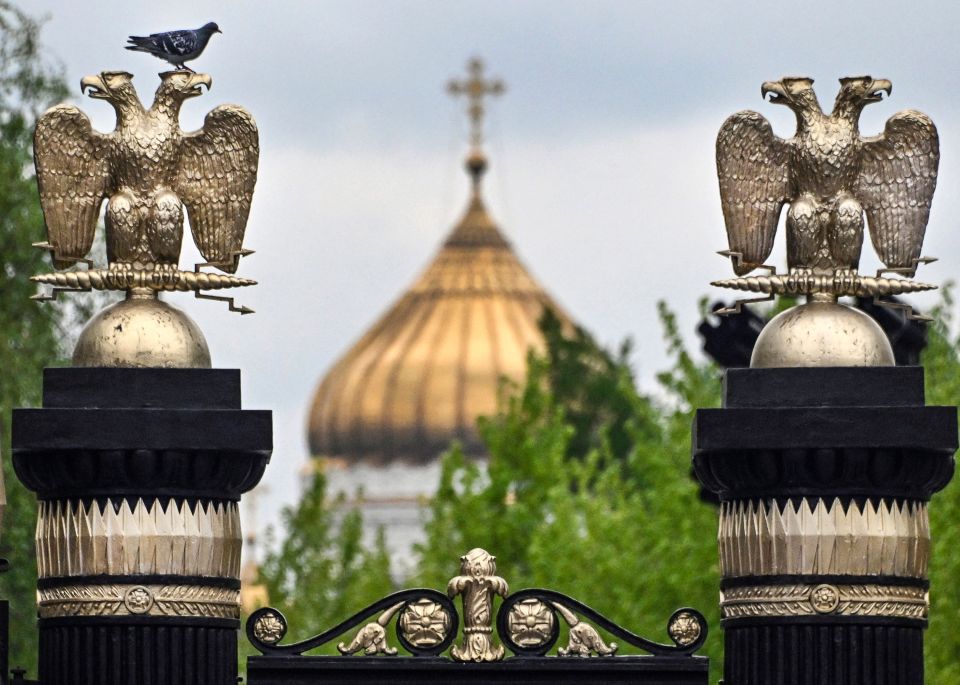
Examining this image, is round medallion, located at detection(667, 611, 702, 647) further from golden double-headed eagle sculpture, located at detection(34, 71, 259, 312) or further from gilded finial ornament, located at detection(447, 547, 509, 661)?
golden double-headed eagle sculpture, located at detection(34, 71, 259, 312)

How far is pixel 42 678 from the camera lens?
60.3ft

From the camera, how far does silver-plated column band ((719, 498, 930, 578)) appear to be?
59.6 feet

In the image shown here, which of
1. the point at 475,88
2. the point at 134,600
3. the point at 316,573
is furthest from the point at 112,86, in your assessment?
the point at 475,88

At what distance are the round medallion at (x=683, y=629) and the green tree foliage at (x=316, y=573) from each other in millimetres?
32707

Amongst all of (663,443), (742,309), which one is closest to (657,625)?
(663,443)

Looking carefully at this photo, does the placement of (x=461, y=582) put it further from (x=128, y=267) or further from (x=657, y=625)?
(x=657, y=625)

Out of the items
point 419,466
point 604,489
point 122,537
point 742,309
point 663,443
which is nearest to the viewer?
point 122,537

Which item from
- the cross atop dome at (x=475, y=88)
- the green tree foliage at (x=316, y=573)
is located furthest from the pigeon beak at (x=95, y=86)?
the cross atop dome at (x=475, y=88)

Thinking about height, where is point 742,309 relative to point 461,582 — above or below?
above

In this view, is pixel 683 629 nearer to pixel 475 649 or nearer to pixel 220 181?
pixel 475 649

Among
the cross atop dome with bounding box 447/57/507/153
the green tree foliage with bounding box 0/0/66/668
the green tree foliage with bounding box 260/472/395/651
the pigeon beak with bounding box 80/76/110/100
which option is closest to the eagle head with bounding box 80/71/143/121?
the pigeon beak with bounding box 80/76/110/100

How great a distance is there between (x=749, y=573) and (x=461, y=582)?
1.42m

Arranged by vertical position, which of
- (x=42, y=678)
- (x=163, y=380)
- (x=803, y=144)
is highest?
(x=803, y=144)

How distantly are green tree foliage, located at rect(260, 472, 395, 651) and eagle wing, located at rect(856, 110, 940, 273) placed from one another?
3265cm
